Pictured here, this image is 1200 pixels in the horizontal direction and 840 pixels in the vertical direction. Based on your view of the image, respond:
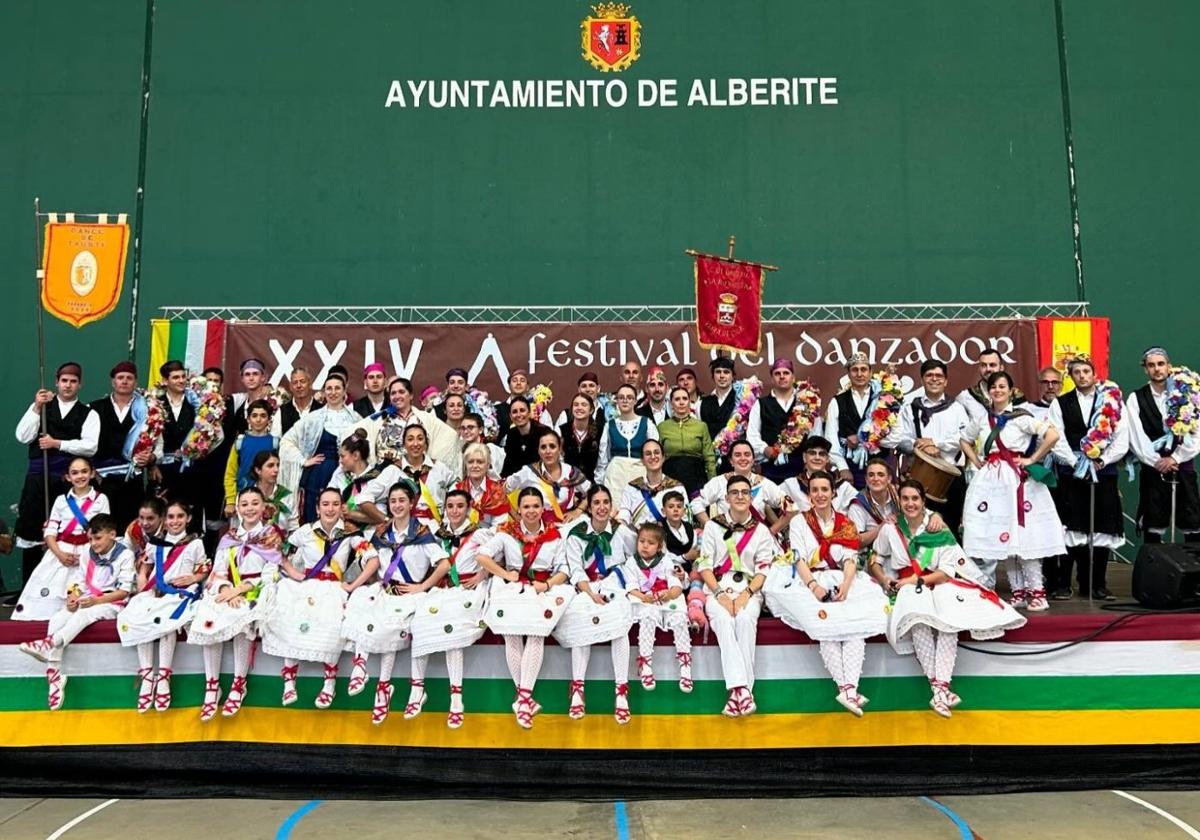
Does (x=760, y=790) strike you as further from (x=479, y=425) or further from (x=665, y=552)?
(x=479, y=425)

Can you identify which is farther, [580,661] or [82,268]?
[82,268]

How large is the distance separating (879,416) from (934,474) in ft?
1.64

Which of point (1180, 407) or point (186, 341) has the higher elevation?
point (186, 341)

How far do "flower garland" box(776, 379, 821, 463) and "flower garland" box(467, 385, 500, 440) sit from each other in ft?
5.64

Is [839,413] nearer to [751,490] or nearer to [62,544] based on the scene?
[751,490]

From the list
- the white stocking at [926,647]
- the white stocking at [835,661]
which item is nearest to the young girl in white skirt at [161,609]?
the white stocking at [835,661]

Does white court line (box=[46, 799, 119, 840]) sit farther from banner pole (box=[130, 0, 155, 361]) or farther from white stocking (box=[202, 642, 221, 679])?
banner pole (box=[130, 0, 155, 361])

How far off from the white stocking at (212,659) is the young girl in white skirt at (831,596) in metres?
2.58

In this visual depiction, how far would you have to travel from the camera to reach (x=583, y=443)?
6.54m

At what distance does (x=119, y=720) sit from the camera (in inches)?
198

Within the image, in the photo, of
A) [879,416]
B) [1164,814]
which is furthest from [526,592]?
[1164,814]

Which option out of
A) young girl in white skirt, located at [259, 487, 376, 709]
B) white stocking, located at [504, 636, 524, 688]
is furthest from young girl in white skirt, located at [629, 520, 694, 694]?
young girl in white skirt, located at [259, 487, 376, 709]

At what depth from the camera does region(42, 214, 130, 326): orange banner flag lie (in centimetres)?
617

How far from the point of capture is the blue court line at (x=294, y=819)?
4277 mm
